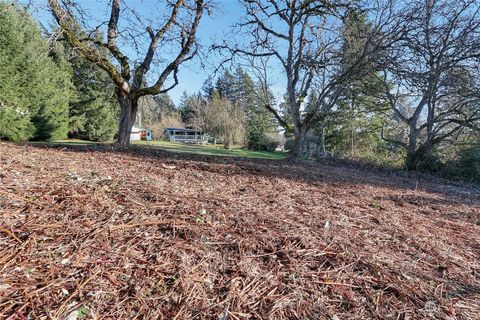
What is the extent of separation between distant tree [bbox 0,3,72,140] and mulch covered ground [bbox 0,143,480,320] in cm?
1320

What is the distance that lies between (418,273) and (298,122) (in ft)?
23.9

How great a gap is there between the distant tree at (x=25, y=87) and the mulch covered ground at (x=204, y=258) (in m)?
13.2

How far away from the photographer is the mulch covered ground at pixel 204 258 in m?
1.10

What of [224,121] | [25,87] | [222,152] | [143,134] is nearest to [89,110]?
[25,87]

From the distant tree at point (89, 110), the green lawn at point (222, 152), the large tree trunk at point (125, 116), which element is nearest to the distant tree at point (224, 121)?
the green lawn at point (222, 152)

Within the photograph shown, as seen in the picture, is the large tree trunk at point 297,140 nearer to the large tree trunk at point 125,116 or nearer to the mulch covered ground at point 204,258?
the large tree trunk at point 125,116

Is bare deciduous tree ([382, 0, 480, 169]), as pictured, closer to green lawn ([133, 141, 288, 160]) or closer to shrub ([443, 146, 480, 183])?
shrub ([443, 146, 480, 183])

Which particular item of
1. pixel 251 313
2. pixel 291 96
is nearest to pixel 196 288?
pixel 251 313

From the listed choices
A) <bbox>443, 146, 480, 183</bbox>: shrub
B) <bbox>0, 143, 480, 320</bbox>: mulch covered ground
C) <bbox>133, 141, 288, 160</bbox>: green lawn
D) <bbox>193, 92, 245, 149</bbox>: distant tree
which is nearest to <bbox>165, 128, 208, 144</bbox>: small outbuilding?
<bbox>193, 92, 245, 149</bbox>: distant tree

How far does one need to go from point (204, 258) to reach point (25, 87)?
17.8 meters

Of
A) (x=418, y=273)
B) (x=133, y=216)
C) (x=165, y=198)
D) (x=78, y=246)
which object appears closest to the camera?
(x=78, y=246)

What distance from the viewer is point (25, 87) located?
Result: 14.2 meters

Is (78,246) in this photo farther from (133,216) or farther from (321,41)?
(321,41)

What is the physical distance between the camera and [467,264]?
1.75 metres
